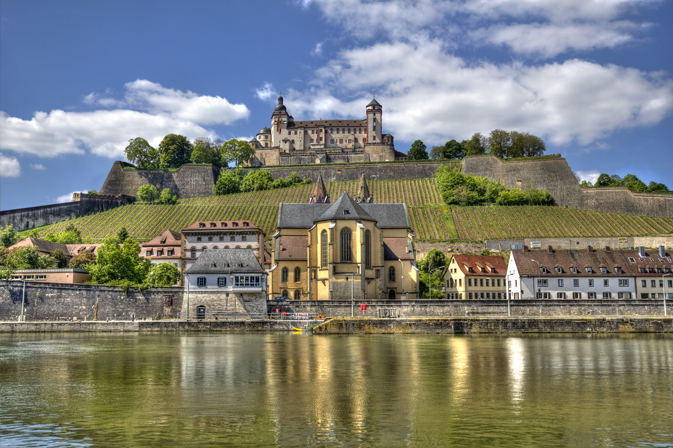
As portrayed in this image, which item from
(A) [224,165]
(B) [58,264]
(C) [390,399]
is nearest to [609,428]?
(C) [390,399]

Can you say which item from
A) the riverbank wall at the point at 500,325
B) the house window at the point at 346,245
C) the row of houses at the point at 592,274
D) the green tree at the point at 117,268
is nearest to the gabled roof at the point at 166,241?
the green tree at the point at 117,268

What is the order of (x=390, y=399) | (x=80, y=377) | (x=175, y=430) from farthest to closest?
1. (x=80, y=377)
2. (x=390, y=399)
3. (x=175, y=430)

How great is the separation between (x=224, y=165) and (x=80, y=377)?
14952cm

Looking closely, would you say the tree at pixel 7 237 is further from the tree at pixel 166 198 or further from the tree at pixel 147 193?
the tree at pixel 166 198

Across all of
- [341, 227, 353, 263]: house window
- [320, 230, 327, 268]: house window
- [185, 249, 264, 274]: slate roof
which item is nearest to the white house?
[341, 227, 353, 263]: house window

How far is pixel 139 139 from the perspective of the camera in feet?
541

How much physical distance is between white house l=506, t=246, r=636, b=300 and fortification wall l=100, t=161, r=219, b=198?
97.6 meters

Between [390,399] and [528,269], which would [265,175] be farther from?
[390,399]

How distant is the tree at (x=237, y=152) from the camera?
17538cm

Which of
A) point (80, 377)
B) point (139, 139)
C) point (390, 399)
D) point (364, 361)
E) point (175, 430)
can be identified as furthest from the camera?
point (139, 139)

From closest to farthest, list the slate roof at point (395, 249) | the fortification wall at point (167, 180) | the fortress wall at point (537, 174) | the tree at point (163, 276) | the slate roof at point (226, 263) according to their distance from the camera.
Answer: the slate roof at point (226, 263) → the tree at point (163, 276) → the slate roof at point (395, 249) → the fortress wall at point (537, 174) → the fortification wall at point (167, 180)

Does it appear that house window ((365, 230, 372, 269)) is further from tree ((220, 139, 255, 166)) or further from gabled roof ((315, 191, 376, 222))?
tree ((220, 139, 255, 166))

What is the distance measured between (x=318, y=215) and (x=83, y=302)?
30067 millimetres

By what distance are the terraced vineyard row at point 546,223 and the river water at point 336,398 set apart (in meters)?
77.7
